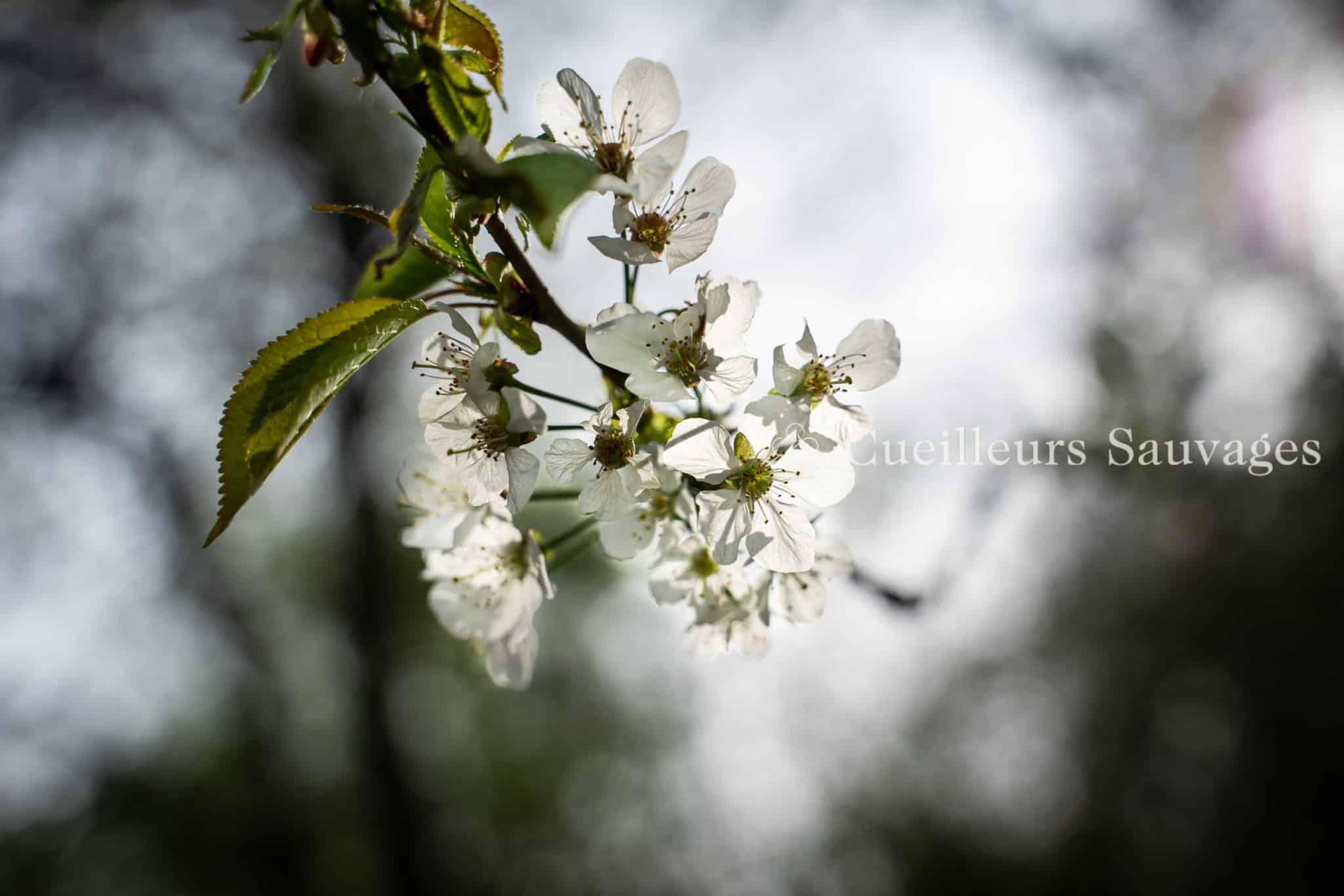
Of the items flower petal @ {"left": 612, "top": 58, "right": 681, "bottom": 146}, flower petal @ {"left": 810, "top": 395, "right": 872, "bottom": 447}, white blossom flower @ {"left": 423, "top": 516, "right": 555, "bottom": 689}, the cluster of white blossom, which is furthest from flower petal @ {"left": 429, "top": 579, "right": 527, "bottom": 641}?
flower petal @ {"left": 612, "top": 58, "right": 681, "bottom": 146}

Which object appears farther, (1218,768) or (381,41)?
(1218,768)

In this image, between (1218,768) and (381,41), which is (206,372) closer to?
(381,41)

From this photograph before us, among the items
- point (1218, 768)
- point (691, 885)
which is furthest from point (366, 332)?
point (1218, 768)

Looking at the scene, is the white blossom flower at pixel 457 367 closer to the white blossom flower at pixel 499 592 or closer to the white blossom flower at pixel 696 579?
the white blossom flower at pixel 499 592

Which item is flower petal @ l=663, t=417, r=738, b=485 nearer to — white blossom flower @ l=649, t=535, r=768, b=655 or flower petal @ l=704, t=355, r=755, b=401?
flower petal @ l=704, t=355, r=755, b=401

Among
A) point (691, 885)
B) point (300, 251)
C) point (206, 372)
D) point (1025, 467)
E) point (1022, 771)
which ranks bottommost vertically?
point (691, 885)

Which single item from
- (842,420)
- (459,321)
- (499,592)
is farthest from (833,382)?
(499,592)

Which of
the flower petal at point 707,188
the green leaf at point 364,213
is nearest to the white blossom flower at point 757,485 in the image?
the flower petal at point 707,188
